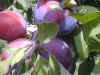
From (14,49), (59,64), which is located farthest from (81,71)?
(14,49)

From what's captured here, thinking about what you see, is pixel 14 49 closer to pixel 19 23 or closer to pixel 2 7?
pixel 19 23

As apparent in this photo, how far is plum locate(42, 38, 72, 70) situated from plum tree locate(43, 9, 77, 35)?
→ 0.12 feet

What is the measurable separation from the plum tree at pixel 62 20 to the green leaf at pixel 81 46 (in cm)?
3

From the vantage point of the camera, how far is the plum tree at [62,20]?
1.99 feet

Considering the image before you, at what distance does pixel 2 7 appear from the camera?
814 millimetres

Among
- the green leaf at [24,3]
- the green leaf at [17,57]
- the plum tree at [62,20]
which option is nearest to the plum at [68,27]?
the plum tree at [62,20]

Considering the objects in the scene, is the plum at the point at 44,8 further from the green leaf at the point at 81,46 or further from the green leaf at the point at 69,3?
the green leaf at the point at 81,46

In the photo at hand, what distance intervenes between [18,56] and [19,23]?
14cm

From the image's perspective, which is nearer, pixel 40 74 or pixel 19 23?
pixel 40 74

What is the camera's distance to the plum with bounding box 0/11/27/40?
0.64m

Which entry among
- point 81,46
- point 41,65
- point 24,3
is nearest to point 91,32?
point 81,46

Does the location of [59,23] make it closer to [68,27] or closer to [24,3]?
[68,27]

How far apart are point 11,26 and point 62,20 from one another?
0.15 metres

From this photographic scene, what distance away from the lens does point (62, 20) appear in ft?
2.09
